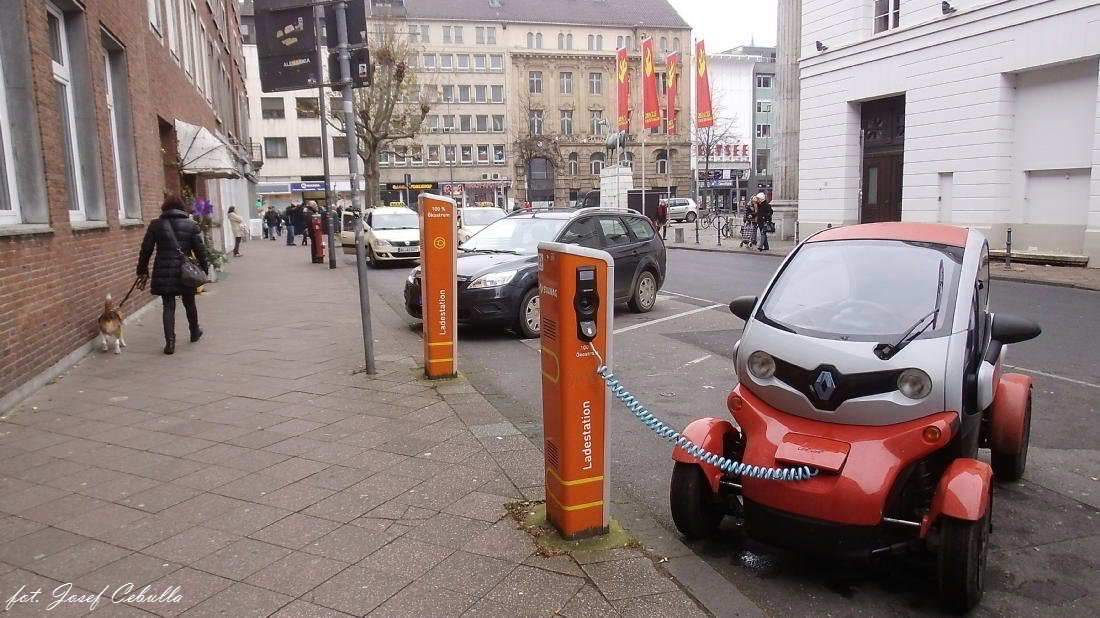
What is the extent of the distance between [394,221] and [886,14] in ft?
53.1

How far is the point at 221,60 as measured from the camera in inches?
1168

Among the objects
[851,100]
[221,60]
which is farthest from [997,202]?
[221,60]

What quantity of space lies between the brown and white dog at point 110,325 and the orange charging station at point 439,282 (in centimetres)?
384

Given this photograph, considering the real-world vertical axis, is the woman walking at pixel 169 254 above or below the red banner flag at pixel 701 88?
below

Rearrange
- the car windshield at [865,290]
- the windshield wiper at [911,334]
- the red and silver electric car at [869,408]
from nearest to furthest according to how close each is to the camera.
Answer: the red and silver electric car at [869,408]
the windshield wiper at [911,334]
the car windshield at [865,290]

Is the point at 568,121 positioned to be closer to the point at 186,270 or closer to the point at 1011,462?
the point at 186,270

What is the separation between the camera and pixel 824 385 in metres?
3.34

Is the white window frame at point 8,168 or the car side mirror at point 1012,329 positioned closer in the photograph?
the car side mirror at point 1012,329

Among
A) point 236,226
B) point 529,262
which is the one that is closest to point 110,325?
point 529,262

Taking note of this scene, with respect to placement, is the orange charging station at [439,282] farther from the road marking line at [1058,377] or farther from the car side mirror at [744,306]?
the road marking line at [1058,377]

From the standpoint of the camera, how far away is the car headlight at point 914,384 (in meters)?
3.20

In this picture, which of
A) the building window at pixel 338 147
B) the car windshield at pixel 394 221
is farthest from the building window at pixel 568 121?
the car windshield at pixel 394 221

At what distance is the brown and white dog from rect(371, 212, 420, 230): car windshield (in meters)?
13.8

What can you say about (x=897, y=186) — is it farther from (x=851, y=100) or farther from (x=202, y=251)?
(x=202, y=251)
